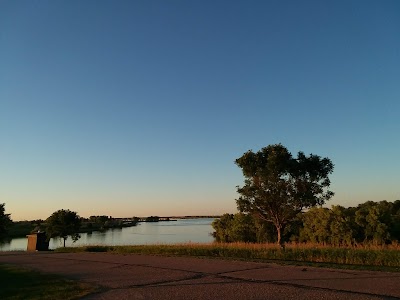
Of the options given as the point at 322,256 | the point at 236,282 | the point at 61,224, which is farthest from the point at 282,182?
the point at 61,224

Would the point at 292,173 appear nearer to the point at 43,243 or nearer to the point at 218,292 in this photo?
the point at 43,243

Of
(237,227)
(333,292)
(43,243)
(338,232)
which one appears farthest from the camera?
(237,227)

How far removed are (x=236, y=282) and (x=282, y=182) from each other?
76.8 ft

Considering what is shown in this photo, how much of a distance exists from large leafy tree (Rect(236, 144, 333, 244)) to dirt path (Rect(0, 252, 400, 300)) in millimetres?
19274

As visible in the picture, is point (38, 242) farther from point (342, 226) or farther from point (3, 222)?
point (342, 226)

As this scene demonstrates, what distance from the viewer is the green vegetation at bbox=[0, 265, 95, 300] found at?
351 inches

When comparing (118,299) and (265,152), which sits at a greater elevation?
(265,152)

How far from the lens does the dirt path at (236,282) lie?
26.1 feet

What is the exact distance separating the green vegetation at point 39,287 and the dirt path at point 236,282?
0.51 m

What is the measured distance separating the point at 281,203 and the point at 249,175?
3.60 m

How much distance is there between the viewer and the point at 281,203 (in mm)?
32594

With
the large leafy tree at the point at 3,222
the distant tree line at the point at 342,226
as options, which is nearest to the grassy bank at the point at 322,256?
the large leafy tree at the point at 3,222

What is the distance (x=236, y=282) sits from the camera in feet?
31.4

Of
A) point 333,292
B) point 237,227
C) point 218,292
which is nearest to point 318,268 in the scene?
point 333,292
